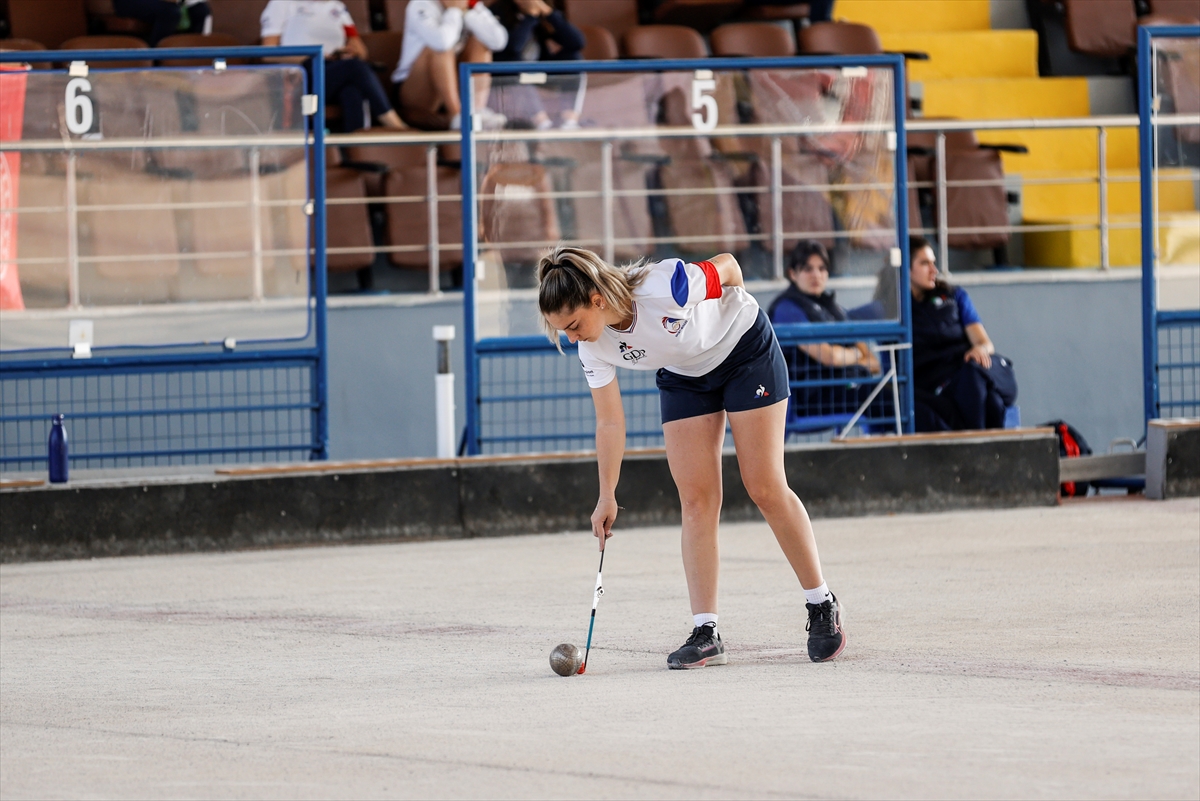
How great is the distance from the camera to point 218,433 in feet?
30.3

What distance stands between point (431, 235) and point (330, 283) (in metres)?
1.14

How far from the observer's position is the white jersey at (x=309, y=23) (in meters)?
12.5

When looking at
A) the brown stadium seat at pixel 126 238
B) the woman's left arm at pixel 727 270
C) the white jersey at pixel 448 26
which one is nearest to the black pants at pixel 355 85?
the white jersey at pixel 448 26

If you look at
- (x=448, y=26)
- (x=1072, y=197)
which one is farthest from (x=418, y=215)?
(x=1072, y=197)

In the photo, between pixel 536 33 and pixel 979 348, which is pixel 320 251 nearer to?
pixel 979 348

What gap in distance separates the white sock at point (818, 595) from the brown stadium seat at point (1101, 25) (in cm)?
1121

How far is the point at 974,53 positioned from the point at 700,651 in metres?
11.4

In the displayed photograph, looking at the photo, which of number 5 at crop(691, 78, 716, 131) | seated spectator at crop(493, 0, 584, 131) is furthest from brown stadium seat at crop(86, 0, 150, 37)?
number 5 at crop(691, 78, 716, 131)

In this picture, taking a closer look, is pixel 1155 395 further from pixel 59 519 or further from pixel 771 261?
pixel 59 519

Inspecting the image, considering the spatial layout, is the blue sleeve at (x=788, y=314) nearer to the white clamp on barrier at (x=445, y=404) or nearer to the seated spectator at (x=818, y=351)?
the seated spectator at (x=818, y=351)

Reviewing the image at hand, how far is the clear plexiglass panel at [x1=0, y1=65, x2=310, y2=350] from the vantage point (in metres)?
8.61

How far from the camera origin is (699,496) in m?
5.45

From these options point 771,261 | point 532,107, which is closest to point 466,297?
point 532,107

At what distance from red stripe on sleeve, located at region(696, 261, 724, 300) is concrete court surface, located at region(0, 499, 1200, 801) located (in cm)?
119
